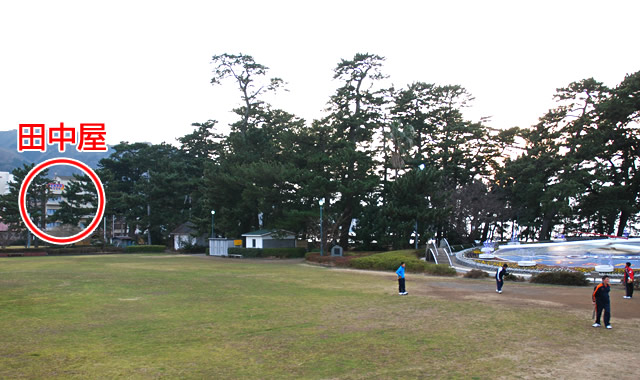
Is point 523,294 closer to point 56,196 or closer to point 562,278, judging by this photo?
point 562,278

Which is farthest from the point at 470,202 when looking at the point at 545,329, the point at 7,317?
the point at 7,317

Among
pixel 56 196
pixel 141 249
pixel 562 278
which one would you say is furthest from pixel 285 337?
pixel 56 196

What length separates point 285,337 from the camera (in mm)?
12133

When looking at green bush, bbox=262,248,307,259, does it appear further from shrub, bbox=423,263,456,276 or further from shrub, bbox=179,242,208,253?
shrub, bbox=423,263,456,276

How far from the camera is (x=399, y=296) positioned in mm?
20172

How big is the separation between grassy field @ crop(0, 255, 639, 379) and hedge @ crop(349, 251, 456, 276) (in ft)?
35.8

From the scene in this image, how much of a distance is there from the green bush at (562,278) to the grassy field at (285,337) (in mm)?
9130

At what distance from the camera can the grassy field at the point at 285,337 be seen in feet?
30.7

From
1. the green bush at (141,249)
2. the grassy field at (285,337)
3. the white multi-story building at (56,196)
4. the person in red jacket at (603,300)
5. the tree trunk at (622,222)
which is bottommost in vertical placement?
the green bush at (141,249)

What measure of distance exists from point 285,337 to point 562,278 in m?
18.8

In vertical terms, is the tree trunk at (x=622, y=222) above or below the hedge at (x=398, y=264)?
above

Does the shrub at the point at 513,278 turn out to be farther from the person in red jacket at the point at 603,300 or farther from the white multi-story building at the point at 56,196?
the white multi-story building at the point at 56,196

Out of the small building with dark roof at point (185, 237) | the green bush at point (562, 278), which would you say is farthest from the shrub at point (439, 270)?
the small building with dark roof at point (185, 237)

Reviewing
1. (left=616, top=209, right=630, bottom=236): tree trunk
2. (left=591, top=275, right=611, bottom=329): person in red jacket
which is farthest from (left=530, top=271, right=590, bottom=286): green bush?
(left=616, top=209, right=630, bottom=236): tree trunk
